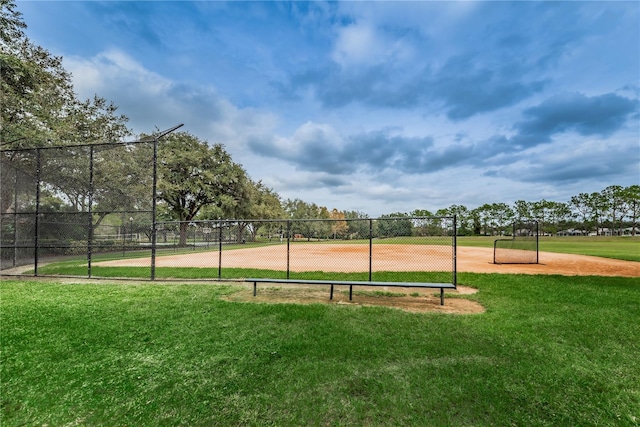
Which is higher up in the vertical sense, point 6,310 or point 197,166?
point 197,166

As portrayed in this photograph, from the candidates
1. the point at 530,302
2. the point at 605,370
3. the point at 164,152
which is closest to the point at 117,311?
the point at 605,370

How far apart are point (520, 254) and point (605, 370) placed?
14.7m

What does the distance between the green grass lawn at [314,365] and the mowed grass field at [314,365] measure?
16 millimetres

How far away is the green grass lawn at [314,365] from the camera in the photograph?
2.41 meters

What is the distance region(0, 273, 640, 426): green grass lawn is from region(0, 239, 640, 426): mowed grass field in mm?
16

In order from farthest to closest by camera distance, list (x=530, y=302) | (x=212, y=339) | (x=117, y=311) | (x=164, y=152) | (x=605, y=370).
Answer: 1. (x=164, y=152)
2. (x=530, y=302)
3. (x=117, y=311)
4. (x=212, y=339)
5. (x=605, y=370)

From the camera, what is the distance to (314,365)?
10.3 ft

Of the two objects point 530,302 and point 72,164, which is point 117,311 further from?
point 72,164

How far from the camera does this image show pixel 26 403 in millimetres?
2541

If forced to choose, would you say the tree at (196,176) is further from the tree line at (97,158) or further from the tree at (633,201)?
the tree at (633,201)

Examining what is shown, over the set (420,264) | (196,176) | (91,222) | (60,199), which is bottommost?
(420,264)

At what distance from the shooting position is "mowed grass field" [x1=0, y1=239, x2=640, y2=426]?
241cm

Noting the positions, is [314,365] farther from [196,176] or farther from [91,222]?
[196,176]

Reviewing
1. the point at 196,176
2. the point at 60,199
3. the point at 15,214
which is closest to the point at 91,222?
the point at 15,214
